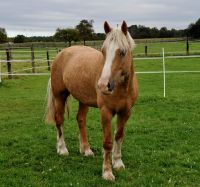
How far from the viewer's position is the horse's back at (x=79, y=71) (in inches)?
234

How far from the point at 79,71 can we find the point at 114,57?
1510mm

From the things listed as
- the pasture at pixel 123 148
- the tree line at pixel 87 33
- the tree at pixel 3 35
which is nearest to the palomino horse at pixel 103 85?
the pasture at pixel 123 148

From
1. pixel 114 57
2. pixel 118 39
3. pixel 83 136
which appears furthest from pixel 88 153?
pixel 118 39

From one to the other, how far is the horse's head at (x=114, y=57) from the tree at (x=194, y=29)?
46.5 metres

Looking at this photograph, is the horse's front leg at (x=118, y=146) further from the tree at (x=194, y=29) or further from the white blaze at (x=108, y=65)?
the tree at (x=194, y=29)

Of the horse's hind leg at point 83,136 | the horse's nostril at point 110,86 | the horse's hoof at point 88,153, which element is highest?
the horse's nostril at point 110,86

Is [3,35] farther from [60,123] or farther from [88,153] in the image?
[88,153]

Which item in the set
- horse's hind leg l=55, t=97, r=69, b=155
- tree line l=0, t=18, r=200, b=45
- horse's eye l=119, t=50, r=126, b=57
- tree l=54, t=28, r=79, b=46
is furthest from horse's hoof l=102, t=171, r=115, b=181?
tree l=54, t=28, r=79, b=46

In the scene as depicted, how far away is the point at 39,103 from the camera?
12.5 meters

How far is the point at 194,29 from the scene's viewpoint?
5059 cm

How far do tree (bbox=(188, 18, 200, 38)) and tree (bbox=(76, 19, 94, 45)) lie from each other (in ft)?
45.9

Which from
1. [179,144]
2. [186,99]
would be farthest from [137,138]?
[186,99]

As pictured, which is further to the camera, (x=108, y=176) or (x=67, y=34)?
(x=67, y=34)

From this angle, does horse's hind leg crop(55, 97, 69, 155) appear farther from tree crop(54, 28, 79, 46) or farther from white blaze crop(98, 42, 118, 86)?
tree crop(54, 28, 79, 46)
